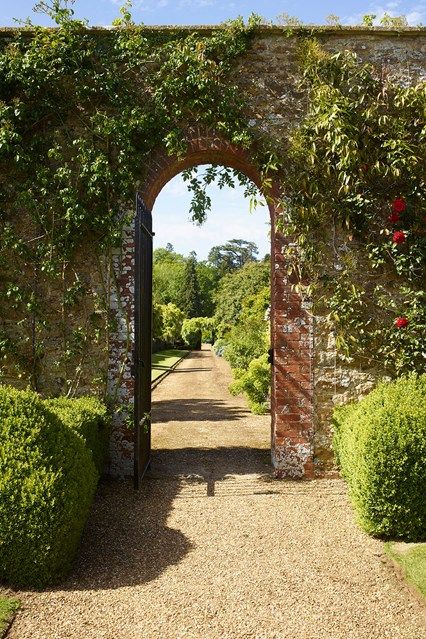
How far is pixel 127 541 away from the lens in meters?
4.83

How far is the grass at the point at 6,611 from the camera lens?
3.46 m

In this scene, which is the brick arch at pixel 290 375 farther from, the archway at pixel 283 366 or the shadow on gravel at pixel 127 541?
the shadow on gravel at pixel 127 541

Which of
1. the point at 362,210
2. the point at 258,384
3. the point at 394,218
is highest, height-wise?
the point at 362,210

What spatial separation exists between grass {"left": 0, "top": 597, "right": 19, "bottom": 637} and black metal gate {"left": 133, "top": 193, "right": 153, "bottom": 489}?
232cm

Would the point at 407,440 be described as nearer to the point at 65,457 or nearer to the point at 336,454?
the point at 336,454

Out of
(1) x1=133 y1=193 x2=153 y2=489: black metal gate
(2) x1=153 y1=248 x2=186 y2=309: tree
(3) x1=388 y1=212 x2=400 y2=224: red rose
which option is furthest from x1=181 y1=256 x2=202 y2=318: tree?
(3) x1=388 y1=212 x2=400 y2=224: red rose

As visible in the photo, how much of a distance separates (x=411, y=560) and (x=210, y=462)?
341 cm

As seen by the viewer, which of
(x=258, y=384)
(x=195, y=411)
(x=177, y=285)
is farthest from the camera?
(x=177, y=285)

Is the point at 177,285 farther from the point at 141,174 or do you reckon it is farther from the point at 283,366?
the point at 283,366

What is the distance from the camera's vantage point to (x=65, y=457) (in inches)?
169

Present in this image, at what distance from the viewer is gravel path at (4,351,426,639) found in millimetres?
3496

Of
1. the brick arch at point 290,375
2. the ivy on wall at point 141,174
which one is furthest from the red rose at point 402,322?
the brick arch at point 290,375

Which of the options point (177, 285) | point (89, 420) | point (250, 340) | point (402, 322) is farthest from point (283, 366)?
point (177, 285)

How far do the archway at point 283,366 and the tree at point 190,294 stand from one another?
5044 centimetres
